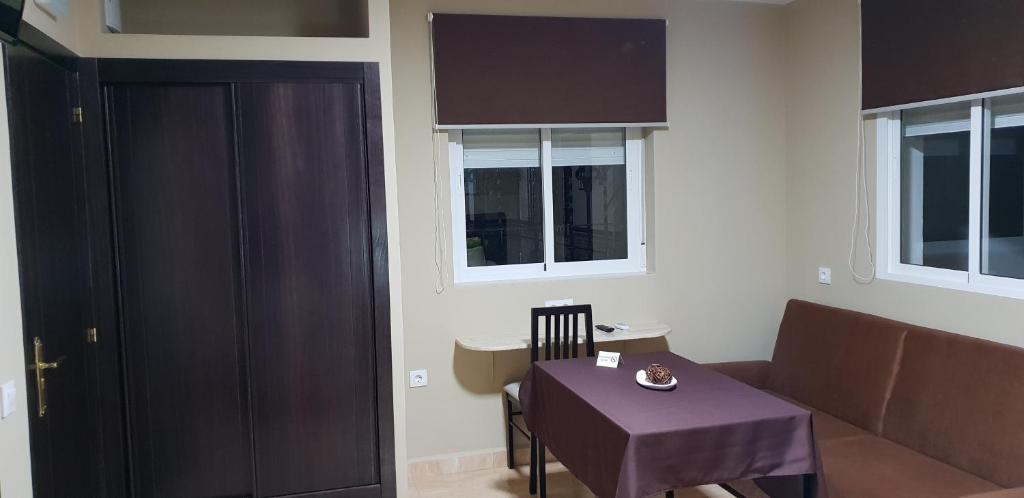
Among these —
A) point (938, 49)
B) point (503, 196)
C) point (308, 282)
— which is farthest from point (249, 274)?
point (938, 49)

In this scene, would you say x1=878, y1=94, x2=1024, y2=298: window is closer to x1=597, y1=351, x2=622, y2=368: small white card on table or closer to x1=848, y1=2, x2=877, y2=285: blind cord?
x1=848, y1=2, x2=877, y2=285: blind cord

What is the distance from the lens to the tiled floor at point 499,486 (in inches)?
152

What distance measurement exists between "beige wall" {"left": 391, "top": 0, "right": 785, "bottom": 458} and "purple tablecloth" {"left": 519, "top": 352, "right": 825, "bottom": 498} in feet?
3.77

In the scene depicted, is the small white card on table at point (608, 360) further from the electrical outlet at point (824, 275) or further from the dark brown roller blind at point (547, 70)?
the electrical outlet at point (824, 275)

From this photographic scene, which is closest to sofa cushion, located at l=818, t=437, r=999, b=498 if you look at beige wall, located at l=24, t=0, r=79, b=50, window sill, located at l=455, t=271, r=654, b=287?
window sill, located at l=455, t=271, r=654, b=287

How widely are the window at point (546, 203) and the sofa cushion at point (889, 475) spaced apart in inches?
66.7

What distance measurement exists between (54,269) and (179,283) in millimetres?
614

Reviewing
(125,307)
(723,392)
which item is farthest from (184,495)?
(723,392)

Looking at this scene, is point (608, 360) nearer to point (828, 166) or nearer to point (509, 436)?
point (509, 436)

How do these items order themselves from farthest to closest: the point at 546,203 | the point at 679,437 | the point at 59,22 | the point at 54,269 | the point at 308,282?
1. the point at 546,203
2. the point at 308,282
3. the point at 59,22
4. the point at 54,269
5. the point at 679,437

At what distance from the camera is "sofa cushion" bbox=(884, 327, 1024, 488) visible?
115 inches

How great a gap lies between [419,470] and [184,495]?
1.27 meters

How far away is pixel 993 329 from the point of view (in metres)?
3.31

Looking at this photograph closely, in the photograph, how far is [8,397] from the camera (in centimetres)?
223
